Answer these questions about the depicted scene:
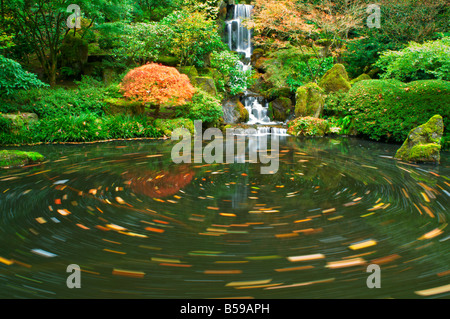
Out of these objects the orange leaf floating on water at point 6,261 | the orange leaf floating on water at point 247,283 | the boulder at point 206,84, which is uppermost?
the boulder at point 206,84

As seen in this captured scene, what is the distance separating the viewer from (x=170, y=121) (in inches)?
444

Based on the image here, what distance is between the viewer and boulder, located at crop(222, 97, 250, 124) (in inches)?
565

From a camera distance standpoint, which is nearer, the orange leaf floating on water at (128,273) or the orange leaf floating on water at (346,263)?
the orange leaf floating on water at (128,273)

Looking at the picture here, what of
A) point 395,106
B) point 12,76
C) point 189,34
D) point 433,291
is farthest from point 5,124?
point 395,106

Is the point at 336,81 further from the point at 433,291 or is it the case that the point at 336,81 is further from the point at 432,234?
the point at 433,291

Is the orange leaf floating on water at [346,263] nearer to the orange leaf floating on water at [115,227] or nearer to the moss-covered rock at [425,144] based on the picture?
the orange leaf floating on water at [115,227]

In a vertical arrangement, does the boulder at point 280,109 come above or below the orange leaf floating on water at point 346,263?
above

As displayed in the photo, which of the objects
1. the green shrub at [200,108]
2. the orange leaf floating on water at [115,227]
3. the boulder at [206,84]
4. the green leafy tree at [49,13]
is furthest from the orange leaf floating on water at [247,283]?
the boulder at [206,84]

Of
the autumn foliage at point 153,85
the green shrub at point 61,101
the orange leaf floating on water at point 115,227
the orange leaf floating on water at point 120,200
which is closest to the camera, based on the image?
the orange leaf floating on water at point 115,227

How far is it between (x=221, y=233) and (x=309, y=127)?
395 inches

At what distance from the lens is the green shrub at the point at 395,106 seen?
28.2 ft

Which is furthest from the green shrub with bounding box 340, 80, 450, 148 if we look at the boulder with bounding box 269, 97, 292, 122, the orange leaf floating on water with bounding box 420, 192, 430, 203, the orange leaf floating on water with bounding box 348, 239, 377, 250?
the orange leaf floating on water with bounding box 348, 239, 377, 250

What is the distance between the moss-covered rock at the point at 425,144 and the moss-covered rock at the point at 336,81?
268 inches

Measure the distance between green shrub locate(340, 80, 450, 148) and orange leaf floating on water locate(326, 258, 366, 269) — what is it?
8229mm
